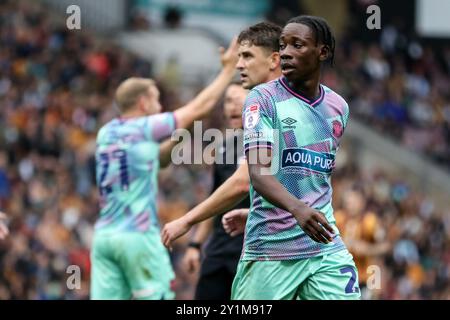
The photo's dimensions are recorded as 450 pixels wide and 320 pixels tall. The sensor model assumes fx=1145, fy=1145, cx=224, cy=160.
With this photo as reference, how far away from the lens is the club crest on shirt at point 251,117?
22.4 ft

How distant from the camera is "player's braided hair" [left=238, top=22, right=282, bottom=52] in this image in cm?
793

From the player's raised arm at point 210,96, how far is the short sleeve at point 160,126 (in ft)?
0.20

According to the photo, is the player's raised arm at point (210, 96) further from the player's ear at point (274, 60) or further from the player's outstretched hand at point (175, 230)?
the player's outstretched hand at point (175, 230)

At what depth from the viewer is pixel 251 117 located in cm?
686

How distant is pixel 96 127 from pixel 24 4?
4.30 metres

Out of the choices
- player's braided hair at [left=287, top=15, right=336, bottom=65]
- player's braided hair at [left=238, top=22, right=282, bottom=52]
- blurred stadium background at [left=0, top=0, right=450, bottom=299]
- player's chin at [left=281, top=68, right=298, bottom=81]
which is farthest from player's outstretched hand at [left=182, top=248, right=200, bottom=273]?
blurred stadium background at [left=0, top=0, right=450, bottom=299]

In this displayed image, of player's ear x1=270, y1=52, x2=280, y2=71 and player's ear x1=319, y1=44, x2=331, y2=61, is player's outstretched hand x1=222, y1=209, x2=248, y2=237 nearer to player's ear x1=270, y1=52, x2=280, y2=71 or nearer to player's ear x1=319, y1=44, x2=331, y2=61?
player's ear x1=270, y1=52, x2=280, y2=71

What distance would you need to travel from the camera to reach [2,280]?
15.7 m

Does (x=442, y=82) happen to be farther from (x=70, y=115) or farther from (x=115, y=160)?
(x=115, y=160)

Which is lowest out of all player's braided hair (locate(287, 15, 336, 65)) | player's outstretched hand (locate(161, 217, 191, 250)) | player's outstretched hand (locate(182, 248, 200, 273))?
player's outstretched hand (locate(182, 248, 200, 273))

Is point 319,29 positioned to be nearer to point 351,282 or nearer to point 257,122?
point 257,122

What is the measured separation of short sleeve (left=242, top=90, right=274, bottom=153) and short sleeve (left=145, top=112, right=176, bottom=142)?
2.49 m

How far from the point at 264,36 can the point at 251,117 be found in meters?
1.24

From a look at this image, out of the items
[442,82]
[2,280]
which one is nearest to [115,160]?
[2,280]
